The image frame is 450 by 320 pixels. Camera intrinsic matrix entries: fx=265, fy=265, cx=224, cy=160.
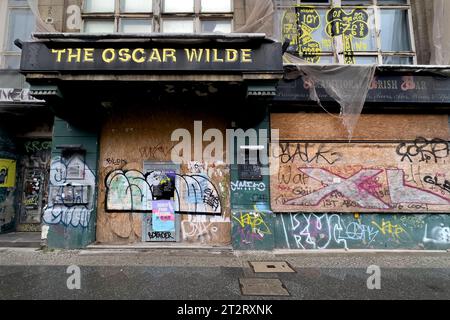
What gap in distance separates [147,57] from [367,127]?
5.81 meters

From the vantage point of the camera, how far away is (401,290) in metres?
4.32

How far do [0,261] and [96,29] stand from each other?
6433mm

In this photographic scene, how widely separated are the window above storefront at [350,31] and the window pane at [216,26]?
1621mm

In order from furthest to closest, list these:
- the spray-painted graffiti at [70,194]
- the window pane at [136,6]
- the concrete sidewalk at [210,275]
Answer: the window pane at [136,6] < the spray-painted graffiti at [70,194] < the concrete sidewalk at [210,275]

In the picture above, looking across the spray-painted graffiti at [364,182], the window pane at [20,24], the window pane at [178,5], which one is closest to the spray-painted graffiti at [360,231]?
the spray-painted graffiti at [364,182]

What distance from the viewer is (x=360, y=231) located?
22.2 feet

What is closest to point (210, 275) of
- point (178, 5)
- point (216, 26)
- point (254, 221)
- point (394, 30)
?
point (254, 221)

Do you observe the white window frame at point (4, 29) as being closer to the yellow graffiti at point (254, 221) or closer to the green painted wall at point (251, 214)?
the green painted wall at point (251, 214)

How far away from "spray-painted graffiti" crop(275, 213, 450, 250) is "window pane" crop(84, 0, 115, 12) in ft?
25.3

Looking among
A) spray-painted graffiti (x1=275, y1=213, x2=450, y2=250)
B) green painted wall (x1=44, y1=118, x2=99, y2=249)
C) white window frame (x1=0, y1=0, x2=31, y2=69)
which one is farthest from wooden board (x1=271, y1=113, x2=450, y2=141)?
white window frame (x1=0, y1=0, x2=31, y2=69)

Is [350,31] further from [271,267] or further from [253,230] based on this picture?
[271,267]

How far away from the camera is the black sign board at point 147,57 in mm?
5516

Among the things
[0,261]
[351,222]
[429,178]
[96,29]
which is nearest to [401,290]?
[351,222]
